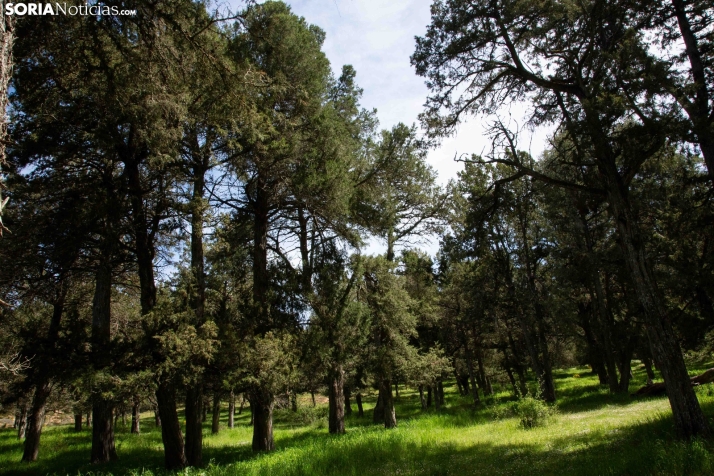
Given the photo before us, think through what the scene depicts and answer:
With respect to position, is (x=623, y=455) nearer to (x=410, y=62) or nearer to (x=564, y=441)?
(x=564, y=441)

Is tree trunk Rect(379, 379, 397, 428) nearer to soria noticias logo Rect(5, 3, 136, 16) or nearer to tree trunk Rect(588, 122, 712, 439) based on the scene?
A: tree trunk Rect(588, 122, 712, 439)

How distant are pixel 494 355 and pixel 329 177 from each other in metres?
27.0

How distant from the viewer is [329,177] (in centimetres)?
1141

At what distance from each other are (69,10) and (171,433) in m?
9.83

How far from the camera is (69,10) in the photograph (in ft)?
18.3

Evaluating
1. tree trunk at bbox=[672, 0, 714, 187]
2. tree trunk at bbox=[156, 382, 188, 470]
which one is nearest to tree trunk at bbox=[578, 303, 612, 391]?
tree trunk at bbox=[672, 0, 714, 187]

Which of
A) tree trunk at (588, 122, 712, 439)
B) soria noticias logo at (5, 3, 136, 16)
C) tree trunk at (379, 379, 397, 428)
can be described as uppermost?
soria noticias logo at (5, 3, 136, 16)

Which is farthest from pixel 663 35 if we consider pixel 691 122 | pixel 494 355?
pixel 494 355

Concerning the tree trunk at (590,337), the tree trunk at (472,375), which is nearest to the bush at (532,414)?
the tree trunk at (472,375)

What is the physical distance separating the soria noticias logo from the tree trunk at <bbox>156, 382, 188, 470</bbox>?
8.39 metres

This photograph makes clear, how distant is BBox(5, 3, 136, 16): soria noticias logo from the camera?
5.16 meters

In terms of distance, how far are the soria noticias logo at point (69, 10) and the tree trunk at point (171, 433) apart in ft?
27.5

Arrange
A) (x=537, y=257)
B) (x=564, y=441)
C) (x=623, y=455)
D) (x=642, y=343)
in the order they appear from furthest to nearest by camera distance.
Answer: (x=537, y=257) < (x=642, y=343) < (x=564, y=441) < (x=623, y=455)

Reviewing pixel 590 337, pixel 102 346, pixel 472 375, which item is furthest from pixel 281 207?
pixel 590 337
